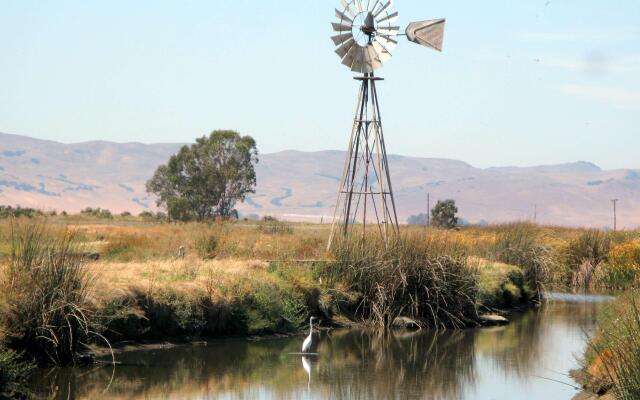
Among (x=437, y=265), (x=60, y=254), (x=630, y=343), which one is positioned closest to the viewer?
(x=630, y=343)

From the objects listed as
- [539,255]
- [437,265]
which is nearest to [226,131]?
[539,255]

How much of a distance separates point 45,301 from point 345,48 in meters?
14.7

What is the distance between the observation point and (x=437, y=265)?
1032 inches

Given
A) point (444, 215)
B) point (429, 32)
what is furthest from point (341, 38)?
point (444, 215)

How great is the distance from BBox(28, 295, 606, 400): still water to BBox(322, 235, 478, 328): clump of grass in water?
3.28 feet

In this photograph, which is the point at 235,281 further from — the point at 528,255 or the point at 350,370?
the point at 528,255

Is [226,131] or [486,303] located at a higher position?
[226,131]

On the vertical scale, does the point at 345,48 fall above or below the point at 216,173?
above

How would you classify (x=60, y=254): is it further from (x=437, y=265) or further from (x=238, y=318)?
(x=437, y=265)

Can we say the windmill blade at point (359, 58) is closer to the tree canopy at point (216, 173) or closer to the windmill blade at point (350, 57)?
the windmill blade at point (350, 57)

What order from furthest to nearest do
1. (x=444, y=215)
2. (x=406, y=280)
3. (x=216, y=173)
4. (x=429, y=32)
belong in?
(x=216, y=173) < (x=444, y=215) < (x=429, y=32) < (x=406, y=280)

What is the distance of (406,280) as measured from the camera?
85.3 feet

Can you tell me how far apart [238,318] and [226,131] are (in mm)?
46729

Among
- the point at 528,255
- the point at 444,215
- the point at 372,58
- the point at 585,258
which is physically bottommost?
the point at 585,258
